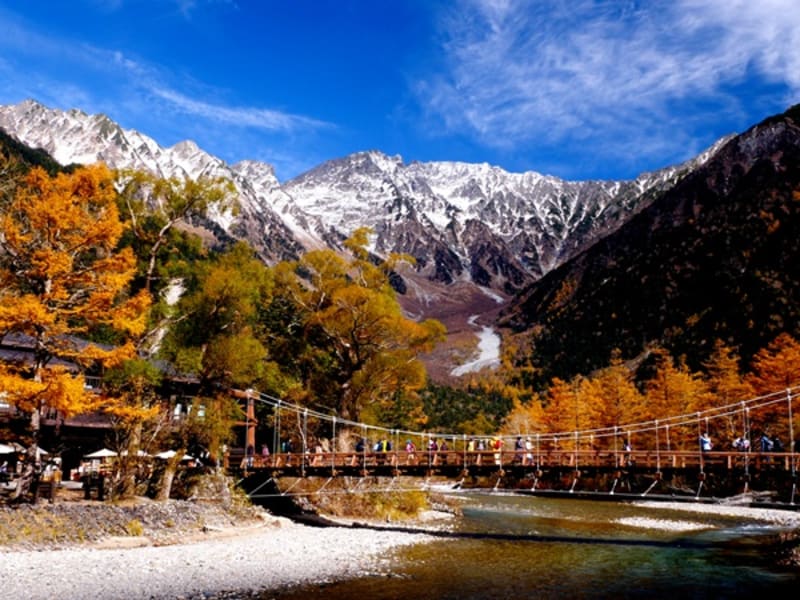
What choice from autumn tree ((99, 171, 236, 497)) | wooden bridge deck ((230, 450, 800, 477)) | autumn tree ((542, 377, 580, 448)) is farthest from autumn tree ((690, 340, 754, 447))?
autumn tree ((99, 171, 236, 497))

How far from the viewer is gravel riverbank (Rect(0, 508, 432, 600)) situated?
15.9 metres

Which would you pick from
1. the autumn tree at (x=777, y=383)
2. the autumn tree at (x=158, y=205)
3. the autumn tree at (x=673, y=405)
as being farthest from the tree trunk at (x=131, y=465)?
the autumn tree at (x=777, y=383)

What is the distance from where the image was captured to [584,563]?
2238 cm

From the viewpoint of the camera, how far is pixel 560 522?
3491cm

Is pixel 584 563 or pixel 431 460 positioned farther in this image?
pixel 431 460

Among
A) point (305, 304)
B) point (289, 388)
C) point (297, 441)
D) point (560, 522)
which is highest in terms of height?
point (305, 304)

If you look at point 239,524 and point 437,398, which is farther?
point 437,398

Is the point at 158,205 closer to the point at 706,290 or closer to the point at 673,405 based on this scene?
the point at 673,405

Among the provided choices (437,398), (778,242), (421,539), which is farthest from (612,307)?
(421,539)

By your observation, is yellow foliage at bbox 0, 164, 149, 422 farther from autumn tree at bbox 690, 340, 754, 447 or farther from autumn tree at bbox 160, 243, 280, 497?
autumn tree at bbox 690, 340, 754, 447

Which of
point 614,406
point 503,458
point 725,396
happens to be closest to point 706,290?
point 614,406

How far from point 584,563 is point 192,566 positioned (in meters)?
12.1

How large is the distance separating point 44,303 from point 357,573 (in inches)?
500

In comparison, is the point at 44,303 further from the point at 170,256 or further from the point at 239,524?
the point at 239,524
